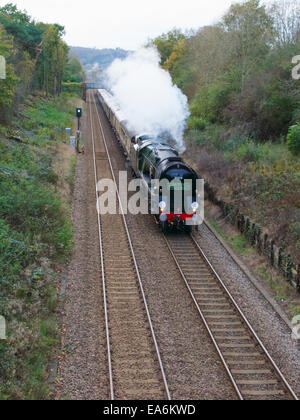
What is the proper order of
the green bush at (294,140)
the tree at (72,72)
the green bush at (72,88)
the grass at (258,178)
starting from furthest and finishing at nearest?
the tree at (72,72) < the green bush at (72,88) < the green bush at (294,140) < the grass at (258,178)

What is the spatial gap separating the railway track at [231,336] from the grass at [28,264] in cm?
393

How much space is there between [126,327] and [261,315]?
3826mm

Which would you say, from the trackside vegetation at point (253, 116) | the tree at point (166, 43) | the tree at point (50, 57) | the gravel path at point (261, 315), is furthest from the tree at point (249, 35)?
the tree at point (50, 57)

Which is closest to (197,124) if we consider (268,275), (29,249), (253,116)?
(253,116)

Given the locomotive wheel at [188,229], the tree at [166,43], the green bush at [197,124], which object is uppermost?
the tree at [166,43]

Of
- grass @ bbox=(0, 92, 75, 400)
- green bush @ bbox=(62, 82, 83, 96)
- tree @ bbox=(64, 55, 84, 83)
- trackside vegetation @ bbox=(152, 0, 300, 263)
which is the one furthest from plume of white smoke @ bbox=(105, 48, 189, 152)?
tree @ bbox=(64, 55, 84, 83)

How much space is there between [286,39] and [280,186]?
14.7 m

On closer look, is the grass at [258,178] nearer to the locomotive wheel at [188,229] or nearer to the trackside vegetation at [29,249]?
the locomotive wheel at [188,229]

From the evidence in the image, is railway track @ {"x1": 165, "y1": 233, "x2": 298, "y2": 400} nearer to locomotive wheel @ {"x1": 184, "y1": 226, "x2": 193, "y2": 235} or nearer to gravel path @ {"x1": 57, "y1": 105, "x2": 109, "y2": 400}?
locomotive wheel @ {"x1": 184, "y1": 226, "x2": 193, "y2": 235}

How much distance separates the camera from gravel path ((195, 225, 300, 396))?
32.3ft

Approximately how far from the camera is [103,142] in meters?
35.2

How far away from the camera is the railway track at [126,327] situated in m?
8.73

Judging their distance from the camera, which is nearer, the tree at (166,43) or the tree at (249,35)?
the tree at (249,35)
